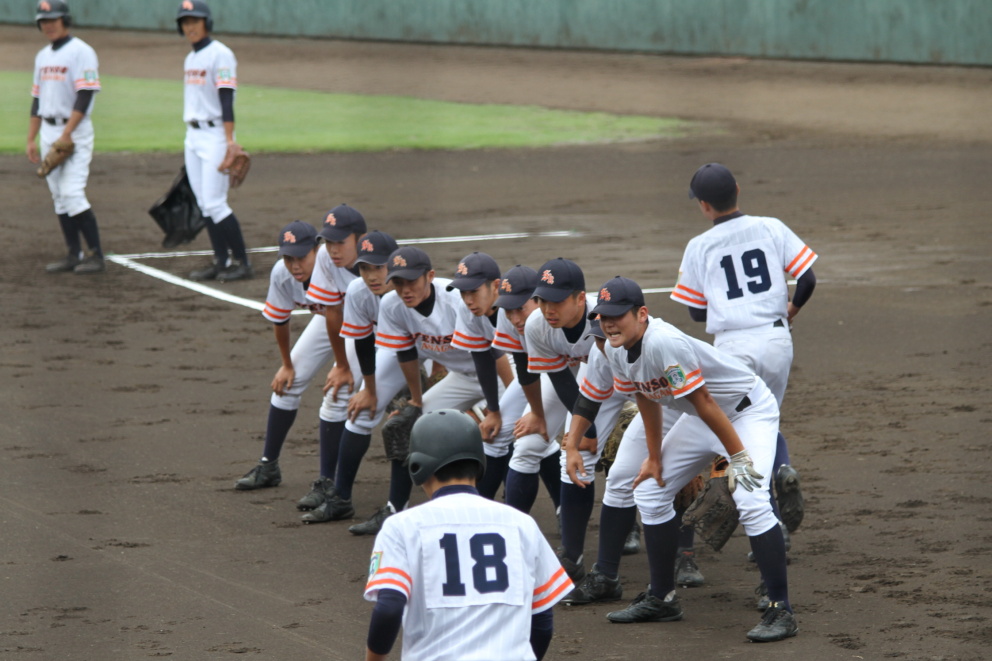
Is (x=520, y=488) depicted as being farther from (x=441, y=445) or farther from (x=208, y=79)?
(x=208, y=79)

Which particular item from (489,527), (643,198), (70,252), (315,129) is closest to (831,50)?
(315,129)

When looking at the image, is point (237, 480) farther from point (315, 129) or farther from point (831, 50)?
point (831, 50)

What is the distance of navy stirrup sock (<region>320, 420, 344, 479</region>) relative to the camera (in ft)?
20.3

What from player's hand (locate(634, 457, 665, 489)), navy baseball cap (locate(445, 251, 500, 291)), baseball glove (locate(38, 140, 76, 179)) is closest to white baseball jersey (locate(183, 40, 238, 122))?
baseball glove (locate(38, 140, 76, 179))

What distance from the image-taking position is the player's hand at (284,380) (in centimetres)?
630

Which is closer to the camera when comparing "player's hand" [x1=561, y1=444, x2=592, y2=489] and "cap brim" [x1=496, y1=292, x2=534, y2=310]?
"player's hand" [x1=561, y1=444, x2=592, y2=489]

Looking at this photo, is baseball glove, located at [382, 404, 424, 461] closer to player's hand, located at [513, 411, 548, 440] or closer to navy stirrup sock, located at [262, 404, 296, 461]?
player's hand, located at [513, 411, 548, 440]

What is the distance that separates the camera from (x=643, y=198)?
14469 mm

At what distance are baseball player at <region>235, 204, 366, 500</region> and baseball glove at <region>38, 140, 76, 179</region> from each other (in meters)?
5.17

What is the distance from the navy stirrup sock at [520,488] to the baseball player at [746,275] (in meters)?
0.90

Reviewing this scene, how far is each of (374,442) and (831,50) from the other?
63.5 feet

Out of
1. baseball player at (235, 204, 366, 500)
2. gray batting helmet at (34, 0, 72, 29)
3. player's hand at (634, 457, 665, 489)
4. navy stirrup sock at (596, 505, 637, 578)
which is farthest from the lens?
gray batting helmet at (34, 0, 72, 29)

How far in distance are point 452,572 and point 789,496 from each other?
2.37 meters

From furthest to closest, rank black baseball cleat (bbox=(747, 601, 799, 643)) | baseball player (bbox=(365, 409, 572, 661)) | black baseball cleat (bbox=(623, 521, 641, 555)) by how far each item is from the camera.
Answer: black baseball cleat (bbox=(623, 521, 641, 555)), black baseball cleat (bbox=(747, 601, 799, 643)), baseball player (bbox=(365, 409, 572, 661))
